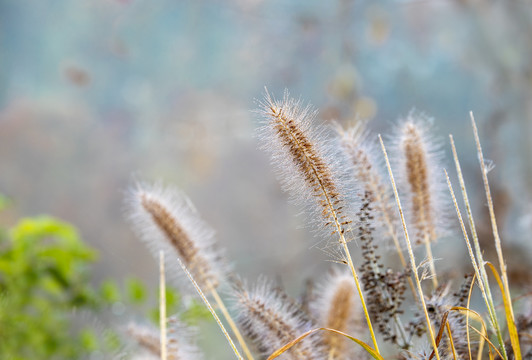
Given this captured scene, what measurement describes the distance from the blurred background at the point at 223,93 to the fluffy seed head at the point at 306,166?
960 millimetres

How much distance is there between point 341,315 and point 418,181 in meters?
0.14

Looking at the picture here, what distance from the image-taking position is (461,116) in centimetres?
131

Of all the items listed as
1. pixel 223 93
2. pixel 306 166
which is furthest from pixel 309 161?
pixel 223 93

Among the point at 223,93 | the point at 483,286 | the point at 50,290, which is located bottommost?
the point at 483,286

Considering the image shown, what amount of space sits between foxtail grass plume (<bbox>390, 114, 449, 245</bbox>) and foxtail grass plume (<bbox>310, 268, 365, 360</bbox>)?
0.08 m

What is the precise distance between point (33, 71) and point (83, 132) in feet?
0.70

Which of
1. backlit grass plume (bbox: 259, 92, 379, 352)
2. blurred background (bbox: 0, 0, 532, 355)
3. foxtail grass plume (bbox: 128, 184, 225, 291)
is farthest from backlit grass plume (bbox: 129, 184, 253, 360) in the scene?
blurred background (bbox: 0, 0, 532, 355)

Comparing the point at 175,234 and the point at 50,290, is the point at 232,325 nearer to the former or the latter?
the point at 175,234

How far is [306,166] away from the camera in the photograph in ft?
1.14

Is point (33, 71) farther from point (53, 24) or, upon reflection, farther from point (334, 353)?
point (334, 353)

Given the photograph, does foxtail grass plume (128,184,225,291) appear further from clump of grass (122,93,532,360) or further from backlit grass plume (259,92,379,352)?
backlit grass plume (259,92,379,352)

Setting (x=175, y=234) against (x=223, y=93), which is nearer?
(x=175, y=234)

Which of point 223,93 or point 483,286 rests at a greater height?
point 223,93

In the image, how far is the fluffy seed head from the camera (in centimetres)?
34
